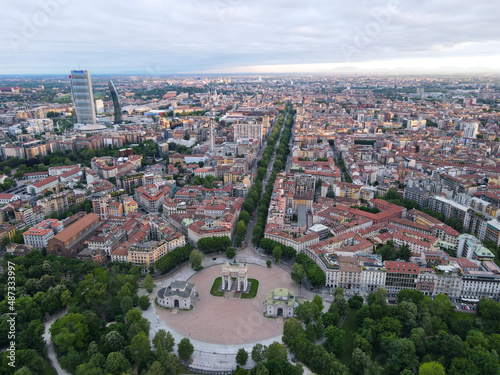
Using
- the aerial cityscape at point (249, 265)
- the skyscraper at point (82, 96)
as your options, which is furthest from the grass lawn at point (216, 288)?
the skyscraper at point (82, 96)

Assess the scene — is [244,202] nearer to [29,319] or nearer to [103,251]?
[103,251]

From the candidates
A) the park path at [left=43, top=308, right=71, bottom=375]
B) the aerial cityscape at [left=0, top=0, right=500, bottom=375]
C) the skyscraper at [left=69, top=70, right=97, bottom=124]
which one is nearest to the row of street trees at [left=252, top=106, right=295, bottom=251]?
the aerial cityscape at [left=0, top=0, right=500, bottom=375]

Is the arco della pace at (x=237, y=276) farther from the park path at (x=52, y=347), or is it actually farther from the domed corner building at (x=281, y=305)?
the park path at (x=52, y=347)

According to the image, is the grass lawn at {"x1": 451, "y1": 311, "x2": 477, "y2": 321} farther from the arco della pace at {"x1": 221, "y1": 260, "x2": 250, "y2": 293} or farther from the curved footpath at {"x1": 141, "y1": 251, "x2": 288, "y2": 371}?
the arco della pace at {"x1": 221, "y1": 260, "x2": 250, "y2": 293}

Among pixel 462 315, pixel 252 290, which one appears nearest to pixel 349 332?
pixel 252 290

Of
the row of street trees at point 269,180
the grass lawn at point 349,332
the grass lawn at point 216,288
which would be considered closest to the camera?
the grass lawn at point 349,332

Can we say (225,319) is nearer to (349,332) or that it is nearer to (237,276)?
(237,276)
